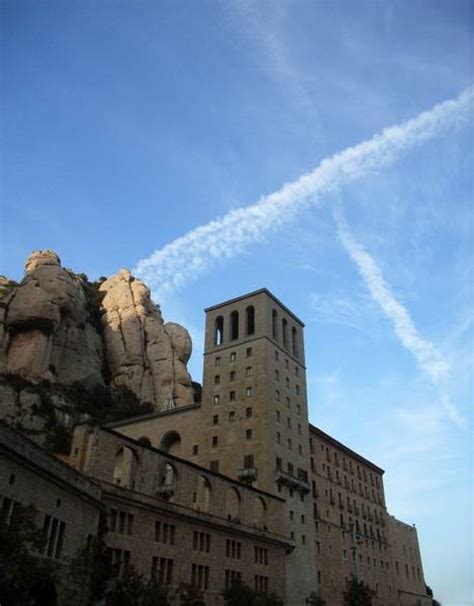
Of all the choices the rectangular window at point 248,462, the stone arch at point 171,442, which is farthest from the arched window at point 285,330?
the stone arch at point 171,442

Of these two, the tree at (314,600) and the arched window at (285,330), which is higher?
the arched window at (285,330)

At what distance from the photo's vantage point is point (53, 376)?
81.9 m

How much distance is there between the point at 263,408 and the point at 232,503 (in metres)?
10.8

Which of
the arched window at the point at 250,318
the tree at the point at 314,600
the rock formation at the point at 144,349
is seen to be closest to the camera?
the tree at the point at 314,600

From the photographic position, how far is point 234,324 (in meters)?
65.6

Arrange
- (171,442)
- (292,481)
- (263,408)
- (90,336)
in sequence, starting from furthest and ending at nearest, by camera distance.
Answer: (90,336)
(171,442)
(263,408)
(292,481)

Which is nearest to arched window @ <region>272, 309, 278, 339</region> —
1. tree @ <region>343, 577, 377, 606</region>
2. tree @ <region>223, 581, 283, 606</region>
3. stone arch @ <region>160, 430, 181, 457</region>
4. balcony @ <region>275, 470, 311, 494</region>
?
stone arch @ <region>160, 430, 181, 457</region>

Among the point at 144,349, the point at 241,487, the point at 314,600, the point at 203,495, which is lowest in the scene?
the point at 314,600

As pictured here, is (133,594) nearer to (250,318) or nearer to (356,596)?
(356,596)

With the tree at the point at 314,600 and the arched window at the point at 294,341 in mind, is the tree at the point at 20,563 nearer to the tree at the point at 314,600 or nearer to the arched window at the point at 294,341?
the tree at the point at 314,600

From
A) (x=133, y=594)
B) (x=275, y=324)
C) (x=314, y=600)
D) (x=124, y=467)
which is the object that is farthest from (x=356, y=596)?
(x=133, y=594)

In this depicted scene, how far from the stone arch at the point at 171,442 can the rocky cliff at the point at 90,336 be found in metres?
26.2

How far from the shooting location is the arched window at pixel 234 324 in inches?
2539

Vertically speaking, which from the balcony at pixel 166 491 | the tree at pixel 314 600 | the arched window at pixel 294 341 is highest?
the arched window at pixel 294 341
